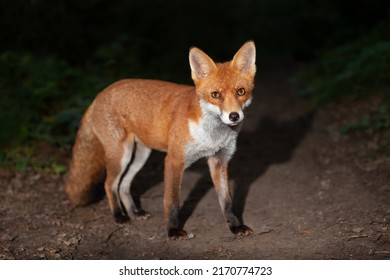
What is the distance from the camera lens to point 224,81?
477 centimetres

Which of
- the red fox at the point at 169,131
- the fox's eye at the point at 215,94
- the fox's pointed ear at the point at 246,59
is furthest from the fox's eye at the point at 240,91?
the fox's pointed ear at the point at 246,59

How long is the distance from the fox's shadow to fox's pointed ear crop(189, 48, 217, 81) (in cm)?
176

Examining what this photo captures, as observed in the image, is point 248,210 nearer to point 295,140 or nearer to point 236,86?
point 236,86

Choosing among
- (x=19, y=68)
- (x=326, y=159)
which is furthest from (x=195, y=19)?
(x=326, y=159)

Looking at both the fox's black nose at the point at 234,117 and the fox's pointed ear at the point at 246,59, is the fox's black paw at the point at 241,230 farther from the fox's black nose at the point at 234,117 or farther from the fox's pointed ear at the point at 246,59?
the fox's pointed ear at the point at 246,59

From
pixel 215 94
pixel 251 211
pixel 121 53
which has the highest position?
pixel 215 94

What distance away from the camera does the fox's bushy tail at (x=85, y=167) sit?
6055 millimetres

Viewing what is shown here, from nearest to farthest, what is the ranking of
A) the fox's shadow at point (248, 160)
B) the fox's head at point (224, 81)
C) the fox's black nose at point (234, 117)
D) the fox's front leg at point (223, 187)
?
the fox's black nose at point (234, 117) → the fox's head at point (224, 81) → the fox's front leg at point (223, 187) → the fox's shadow at point (248, 160)

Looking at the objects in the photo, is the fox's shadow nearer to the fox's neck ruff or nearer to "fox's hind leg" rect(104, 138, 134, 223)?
"fox's hind leg" rect(104, 138, 134, 223)

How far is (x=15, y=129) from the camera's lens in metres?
7.61

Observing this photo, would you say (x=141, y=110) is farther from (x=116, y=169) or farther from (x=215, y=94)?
(x=215, y=94)

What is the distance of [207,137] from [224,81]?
24.3 inches

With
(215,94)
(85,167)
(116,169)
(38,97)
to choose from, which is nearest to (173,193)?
(116,169)

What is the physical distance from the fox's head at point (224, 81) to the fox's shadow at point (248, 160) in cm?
157
